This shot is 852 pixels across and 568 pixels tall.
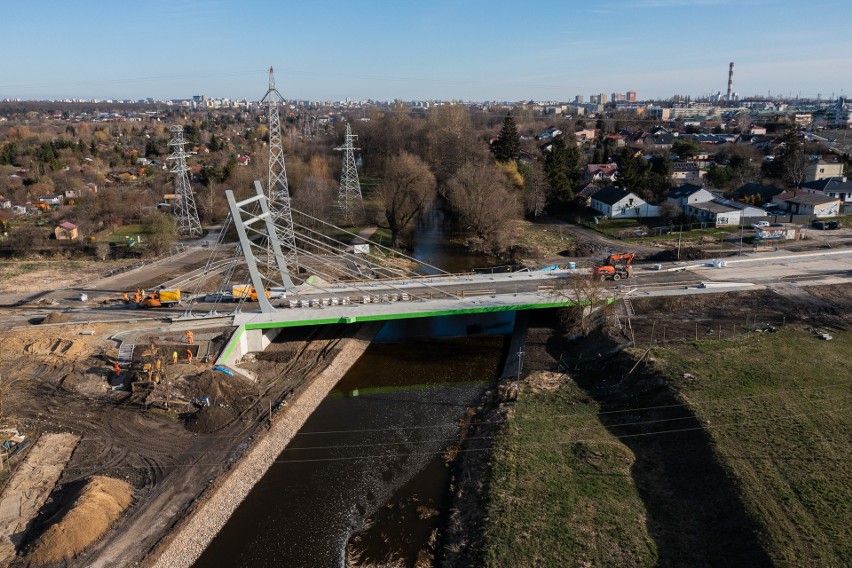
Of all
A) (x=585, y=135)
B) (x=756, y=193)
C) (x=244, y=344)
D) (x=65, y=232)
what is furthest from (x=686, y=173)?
(x=65, y=232)

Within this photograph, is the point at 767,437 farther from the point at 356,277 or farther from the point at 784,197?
the point at 784,197

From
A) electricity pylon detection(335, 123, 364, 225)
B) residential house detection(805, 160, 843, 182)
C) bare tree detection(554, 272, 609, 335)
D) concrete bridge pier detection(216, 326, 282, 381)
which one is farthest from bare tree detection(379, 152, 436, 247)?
residential house detection(805, 160, 843, 182)

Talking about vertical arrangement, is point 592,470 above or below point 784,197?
below

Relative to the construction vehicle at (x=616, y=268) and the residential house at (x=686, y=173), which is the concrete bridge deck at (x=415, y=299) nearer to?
the construction vehicle at (x=616, y=268)

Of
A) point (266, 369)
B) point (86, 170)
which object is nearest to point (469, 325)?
point (266, 369)

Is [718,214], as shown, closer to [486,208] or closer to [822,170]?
[486,208]

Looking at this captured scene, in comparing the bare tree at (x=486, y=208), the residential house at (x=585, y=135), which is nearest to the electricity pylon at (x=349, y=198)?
the bare tree at (x=486, y=208)
